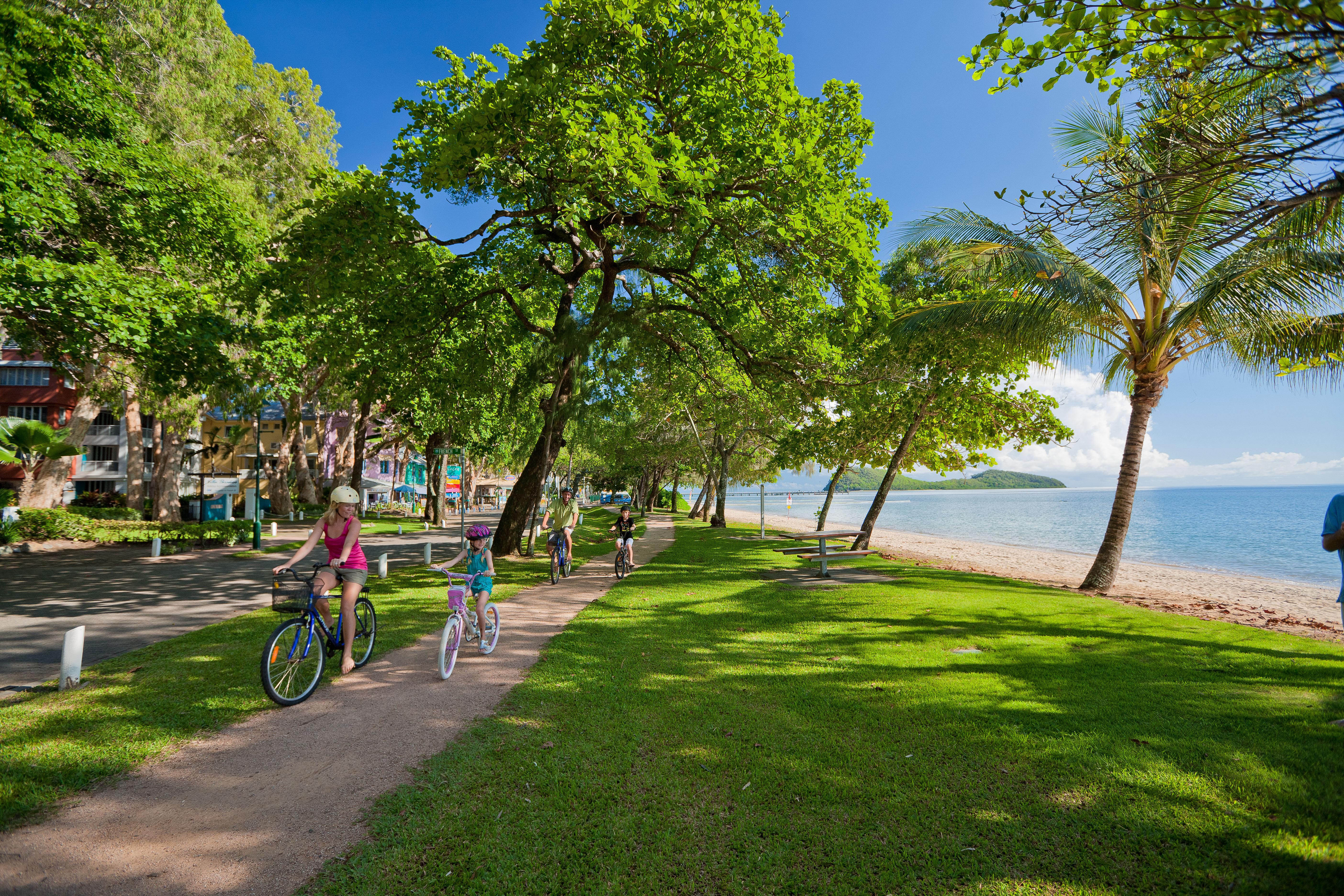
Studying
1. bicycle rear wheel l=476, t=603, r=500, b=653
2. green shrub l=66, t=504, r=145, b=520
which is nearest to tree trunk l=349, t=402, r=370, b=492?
green shrub l=66, t=504, r=145, b=520

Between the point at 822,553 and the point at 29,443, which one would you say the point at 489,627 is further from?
the point at 29,443

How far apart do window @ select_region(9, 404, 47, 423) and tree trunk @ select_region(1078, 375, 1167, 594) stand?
54.1 metres

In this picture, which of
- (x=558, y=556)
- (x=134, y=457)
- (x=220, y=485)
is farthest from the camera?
(x=220, y=485)

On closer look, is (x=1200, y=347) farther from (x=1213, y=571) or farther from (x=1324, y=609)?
(x=1213, y=571)

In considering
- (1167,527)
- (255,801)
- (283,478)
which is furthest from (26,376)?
(1167,527)

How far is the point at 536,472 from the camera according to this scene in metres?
15.3

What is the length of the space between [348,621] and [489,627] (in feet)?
5.17

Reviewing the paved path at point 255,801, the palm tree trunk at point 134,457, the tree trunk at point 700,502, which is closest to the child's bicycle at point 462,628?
the paved path at point 255,801

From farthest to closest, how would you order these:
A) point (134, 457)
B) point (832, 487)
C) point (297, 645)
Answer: point (832, 487)
point (134, 457)
point (297, 645)

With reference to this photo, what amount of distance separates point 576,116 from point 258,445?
17303mm

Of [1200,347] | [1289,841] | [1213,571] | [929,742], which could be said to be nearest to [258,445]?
[929,742]

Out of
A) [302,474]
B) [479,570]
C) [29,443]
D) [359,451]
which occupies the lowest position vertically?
[479,570]

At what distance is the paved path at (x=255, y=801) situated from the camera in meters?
2.99

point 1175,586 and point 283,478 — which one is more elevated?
point 283,478
